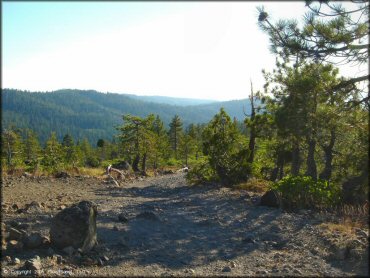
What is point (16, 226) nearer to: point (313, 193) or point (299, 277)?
point (299, 277)

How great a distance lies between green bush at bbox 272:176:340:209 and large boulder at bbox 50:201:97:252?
23.8 feet

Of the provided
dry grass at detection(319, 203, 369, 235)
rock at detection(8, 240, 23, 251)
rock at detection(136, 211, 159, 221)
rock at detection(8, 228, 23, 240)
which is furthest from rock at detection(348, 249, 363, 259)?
rock at detection(8, 228, 23, 240)

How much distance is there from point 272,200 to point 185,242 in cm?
502

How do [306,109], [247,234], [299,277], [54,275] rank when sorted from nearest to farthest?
[54,275] < [299,277] < [247,234] < [306,109]

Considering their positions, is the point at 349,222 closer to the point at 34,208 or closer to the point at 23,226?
the point at 23,226

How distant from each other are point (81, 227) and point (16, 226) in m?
1.98

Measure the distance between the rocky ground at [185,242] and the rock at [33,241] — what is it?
0.06ft

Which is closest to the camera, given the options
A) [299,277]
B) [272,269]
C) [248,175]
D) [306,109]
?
[299,277]

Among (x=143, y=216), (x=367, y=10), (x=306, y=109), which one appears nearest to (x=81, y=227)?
(x=143, y=216)

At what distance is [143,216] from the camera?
10109 millimetres

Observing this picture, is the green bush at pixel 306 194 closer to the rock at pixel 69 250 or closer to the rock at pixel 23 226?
the rock at pixel 69 250

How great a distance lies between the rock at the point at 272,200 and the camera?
40.4 ft

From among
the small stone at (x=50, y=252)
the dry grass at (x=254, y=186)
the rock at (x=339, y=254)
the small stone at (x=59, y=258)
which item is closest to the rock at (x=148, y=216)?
the small stone at (x=50, y=252)

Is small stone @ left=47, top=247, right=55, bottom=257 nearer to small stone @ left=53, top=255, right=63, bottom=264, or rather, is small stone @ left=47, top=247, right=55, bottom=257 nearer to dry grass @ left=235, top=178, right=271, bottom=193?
small stone @ left=53, top=255, right=63, bottom=264
